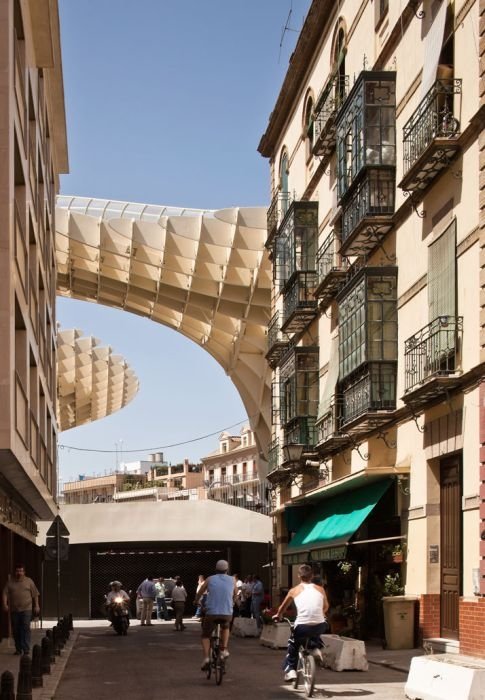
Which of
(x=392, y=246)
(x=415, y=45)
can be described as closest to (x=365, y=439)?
(x=392, y=246)

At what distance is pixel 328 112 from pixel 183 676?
16.0m

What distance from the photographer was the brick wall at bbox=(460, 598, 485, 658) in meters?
18.0

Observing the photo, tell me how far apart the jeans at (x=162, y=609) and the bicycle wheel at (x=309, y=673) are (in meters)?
34.1

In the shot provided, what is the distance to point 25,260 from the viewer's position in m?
25.0

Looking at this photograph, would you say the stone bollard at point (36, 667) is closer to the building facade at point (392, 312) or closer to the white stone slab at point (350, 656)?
the white stone slab at point (350, 656)

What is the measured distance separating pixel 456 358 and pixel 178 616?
20704 mm

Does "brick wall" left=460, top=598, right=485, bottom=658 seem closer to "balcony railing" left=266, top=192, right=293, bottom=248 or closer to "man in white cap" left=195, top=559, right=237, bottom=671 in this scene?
"man in white cap" left=195, top=559, right=237, bottom=671

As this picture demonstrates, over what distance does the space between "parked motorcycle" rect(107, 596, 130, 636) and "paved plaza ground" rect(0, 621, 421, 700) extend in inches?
230

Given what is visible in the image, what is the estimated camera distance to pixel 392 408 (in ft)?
79.5

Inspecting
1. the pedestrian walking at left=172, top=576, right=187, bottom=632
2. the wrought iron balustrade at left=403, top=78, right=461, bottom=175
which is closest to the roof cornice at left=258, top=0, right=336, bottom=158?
the wrought iron balustrade at left=403, top=78, right=461, bottom=175

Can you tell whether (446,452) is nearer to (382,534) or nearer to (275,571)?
(382,534)

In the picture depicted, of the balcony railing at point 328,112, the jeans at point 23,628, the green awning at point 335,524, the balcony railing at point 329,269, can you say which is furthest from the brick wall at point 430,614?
the balcony railing at point 328,112

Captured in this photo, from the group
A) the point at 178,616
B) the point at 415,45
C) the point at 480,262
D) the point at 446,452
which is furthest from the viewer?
the point at 178,616

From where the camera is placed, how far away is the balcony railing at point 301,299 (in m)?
32.3
